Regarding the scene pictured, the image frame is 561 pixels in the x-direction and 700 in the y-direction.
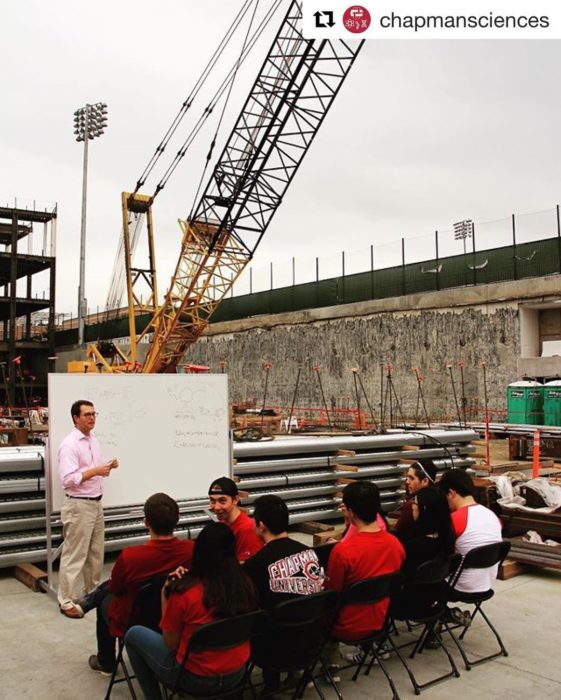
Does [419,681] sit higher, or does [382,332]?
[382,332]

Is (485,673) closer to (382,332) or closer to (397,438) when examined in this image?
(397,438)

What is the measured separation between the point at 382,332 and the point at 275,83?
10.5 m

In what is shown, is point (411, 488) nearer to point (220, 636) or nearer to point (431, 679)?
point (431, 679)

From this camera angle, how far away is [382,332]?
26750 mm

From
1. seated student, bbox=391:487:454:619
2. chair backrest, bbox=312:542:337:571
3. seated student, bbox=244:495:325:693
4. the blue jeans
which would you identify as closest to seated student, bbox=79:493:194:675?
the blue jeans

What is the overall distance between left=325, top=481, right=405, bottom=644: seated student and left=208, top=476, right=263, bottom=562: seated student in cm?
58

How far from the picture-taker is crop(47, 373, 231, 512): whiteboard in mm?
5586

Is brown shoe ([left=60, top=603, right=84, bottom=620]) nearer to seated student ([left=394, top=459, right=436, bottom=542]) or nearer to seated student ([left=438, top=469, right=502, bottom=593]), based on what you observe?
seated student ([left=394, top=459, right=436, bottom=542])

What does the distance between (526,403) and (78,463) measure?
1661cm

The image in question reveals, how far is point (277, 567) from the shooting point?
10.9 feet

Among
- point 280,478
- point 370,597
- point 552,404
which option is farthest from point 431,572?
point 552,404

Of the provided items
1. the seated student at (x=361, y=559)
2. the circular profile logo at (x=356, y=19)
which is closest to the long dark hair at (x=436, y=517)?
the seated student at (x=361, y=559)

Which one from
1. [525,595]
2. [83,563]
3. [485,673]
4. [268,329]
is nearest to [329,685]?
[485,673]

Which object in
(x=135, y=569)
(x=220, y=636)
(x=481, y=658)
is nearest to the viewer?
(x=220, y=636)
